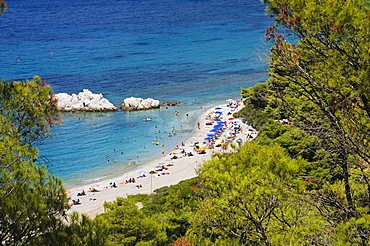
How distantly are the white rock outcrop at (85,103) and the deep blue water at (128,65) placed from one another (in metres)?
1.27

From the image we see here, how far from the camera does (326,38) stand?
20.9ft

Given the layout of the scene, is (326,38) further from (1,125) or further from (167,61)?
(167,61)

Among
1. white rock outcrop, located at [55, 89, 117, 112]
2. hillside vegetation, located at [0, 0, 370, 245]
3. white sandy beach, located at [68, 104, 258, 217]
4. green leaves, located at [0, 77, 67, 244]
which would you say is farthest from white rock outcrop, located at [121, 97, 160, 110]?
green leaves, located at [0, 77, 67, 244]

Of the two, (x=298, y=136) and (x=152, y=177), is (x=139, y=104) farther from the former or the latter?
(x=298, y=136)

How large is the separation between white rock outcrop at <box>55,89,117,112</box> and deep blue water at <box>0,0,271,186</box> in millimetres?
1271

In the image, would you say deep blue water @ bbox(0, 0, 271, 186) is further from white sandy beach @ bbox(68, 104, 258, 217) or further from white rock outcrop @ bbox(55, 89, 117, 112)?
white sandy beach @ bbox(68, 104, 258, 217)

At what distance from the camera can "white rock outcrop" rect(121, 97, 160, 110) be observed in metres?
49.2

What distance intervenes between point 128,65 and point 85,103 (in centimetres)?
2114

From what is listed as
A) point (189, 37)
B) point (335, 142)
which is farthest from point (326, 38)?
point (189, 37)

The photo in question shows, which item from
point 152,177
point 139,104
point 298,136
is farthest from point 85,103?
point 298,136

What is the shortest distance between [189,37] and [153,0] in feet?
301

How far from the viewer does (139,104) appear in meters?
49.2

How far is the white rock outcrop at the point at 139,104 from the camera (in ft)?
161

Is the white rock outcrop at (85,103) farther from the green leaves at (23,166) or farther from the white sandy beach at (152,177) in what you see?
the green leaves at (23,166)
